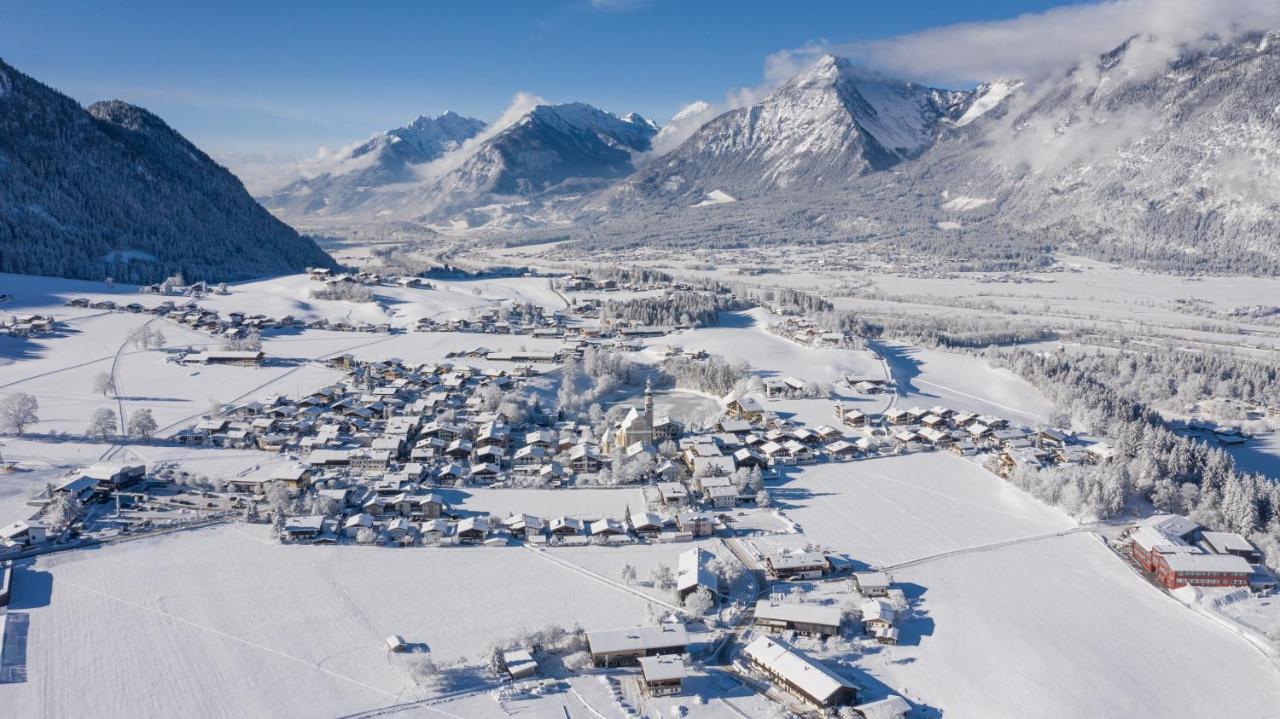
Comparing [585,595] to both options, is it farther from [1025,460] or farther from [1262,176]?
[1262,176]

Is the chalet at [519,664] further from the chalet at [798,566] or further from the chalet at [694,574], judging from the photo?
the chalet at [798,566]

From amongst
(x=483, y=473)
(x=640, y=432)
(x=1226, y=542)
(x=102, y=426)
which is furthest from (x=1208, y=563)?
(x=102, y=426)

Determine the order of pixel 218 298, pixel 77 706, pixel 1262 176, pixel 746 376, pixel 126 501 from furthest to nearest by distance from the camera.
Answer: pixel 1262 176 < pixel 218 298 < pixel 746 376 < pixel 126 501 < pixel 77 706

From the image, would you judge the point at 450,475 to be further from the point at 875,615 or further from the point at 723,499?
the point at 875,615

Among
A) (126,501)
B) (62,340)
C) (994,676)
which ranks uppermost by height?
(62,340)

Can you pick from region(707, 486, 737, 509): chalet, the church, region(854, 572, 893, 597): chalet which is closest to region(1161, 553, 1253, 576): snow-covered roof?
region(854, 572, 893, 597): chalet

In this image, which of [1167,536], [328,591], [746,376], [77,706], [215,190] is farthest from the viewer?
[215,190]

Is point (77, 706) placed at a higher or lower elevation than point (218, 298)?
lower

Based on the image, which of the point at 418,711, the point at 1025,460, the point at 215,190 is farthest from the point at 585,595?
the point at 215,190
